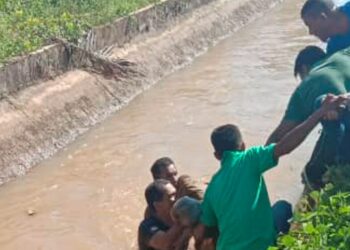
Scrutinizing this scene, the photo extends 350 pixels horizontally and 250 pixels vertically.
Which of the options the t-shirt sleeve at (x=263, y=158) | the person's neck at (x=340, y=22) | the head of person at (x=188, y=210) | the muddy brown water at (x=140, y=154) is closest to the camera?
the t-shirt sleeve at (x=263, y=158)

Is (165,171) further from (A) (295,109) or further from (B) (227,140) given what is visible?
(B) (227,140)

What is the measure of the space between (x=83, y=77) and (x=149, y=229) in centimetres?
697

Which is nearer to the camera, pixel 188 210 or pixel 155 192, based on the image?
pixel 188 210

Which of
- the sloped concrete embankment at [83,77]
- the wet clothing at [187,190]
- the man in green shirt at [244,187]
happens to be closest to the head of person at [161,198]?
the wet clothing at [187,190]

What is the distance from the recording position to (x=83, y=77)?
12109mm

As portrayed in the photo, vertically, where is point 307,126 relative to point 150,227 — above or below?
above

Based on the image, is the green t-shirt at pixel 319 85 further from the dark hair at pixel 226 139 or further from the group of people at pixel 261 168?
the dark hair at pixel 226 139

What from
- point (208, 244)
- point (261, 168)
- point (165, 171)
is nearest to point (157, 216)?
point (208, 244)

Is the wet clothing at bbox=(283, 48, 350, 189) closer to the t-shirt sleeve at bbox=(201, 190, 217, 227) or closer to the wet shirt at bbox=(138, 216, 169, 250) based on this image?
the t-shirt sleeve at bbox=(201, 190, 217, 227)

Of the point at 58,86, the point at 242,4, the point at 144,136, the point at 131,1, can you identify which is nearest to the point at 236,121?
the point at 144,136

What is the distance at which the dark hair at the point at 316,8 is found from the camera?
5.36m

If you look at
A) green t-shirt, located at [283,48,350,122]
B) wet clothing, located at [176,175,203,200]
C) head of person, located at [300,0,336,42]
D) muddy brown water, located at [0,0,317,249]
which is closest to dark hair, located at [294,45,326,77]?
head of person, located at [300,0,336,42]

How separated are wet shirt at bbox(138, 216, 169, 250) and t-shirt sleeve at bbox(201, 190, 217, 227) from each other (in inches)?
24.4

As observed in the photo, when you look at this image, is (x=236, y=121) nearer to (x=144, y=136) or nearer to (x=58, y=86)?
(x=144, y=136)
